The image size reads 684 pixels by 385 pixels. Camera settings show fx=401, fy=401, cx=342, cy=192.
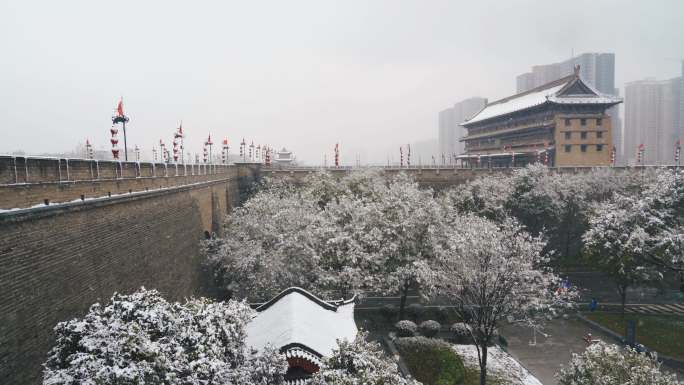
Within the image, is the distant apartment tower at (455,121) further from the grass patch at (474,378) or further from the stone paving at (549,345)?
the grass patch at (474,378)

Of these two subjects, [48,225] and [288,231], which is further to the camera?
[288,231]

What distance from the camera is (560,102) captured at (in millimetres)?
48469

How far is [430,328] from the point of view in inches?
771

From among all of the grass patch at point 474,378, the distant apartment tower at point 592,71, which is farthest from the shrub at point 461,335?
the distant apartment tower at point 592,71

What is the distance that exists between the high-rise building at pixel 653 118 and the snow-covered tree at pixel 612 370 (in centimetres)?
9834

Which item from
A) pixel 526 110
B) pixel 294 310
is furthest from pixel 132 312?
pixel 526 110

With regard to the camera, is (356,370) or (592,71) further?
(592,71)

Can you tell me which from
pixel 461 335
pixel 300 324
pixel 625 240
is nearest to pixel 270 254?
pixel 300 324

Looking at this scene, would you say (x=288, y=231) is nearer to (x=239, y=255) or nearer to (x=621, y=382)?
(x=239, y=255)

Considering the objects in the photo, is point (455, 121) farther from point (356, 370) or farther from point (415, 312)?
point (356, 370)

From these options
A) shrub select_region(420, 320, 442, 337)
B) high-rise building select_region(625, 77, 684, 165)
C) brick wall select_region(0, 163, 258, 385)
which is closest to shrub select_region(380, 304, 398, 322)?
shrub select_region(420, 320, 442, 337)

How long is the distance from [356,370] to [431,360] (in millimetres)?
10906

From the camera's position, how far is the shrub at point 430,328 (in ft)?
64.3

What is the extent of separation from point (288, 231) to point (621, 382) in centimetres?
1463
